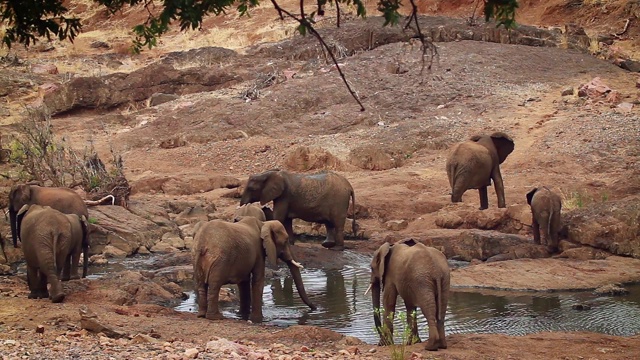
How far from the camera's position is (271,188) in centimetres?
1838

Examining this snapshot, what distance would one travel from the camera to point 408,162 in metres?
25.8

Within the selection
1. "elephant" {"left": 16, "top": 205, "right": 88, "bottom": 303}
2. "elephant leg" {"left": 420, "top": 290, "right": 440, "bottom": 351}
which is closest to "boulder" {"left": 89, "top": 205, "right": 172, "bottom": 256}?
"elephant" {"left": 16, "top": 205, "right": 88, "bottom": 303}

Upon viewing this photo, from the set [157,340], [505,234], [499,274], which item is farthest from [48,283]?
[505,234]

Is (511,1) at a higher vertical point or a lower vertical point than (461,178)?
higher

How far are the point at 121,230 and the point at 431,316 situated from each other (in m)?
9.23

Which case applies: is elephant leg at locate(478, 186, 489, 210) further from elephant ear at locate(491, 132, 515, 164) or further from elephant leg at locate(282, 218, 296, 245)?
elephant leg at locate(282, 218, 296, 245)

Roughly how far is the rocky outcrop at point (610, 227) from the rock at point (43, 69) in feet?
83.7

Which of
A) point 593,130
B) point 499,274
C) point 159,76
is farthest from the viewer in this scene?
point 159,76

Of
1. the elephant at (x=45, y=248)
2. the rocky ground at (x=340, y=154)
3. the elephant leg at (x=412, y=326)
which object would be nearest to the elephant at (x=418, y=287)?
the elephant leg at (x=412, y=326)

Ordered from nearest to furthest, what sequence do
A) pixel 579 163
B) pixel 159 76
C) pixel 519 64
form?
pixel 579 163, pixel 519 64, pixel 159 76

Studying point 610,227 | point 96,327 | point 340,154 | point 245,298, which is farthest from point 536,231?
point 340,154

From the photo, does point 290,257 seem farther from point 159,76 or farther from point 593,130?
point 159,76

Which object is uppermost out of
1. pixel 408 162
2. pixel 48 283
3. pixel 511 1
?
pixel 511 1

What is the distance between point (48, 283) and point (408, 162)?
13325mm
